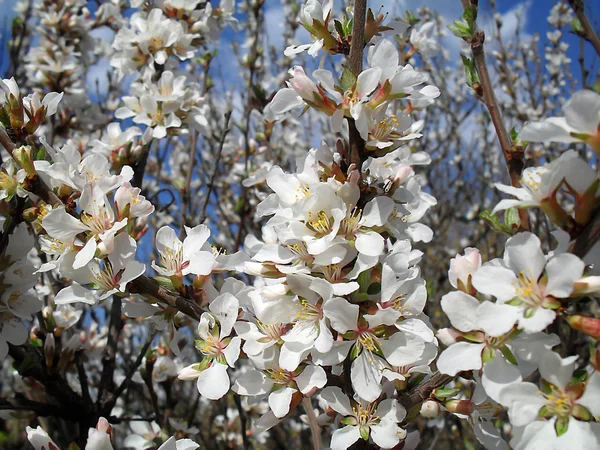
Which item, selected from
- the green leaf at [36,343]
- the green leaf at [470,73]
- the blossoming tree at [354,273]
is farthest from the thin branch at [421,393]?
the green leaf at [36,343]

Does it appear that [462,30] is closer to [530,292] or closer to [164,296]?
[530,292]

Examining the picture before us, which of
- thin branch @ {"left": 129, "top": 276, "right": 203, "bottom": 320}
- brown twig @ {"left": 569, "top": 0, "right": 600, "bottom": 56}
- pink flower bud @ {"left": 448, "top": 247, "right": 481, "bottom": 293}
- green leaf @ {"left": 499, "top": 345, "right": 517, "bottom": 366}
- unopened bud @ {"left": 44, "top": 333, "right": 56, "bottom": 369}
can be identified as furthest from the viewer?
unopened bud @ {"left": 44, "top": 333, "right": 56, "bottom": 369}

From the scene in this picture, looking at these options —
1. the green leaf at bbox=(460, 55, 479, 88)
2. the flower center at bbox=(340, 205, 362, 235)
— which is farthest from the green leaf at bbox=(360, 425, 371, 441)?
the green leaf at bbox=(460, 55, 479, 88)

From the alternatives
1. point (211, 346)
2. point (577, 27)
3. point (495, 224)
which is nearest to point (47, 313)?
point (211, 346)

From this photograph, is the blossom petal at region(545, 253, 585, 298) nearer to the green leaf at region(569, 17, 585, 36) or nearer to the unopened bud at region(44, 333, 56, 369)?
the green leaf at region(569, 17, 585, 36)

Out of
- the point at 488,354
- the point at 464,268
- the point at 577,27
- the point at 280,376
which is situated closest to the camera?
the point at 488,354

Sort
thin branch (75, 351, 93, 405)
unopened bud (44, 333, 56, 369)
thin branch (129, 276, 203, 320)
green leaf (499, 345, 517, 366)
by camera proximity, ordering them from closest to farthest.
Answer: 1. green leaf (499, 345, 517, 366)
2. thin branch (129, 276, 203, 320)
3. unopened bud (44, 333, 56, 369)
4. thin branch (75, 351, 93, 405)

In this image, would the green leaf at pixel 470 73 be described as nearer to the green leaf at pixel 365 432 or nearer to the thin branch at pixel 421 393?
the thin branch at pixel 421 393
